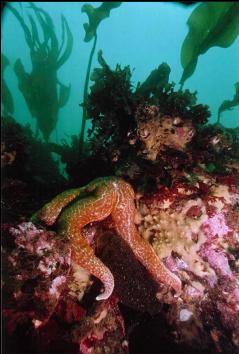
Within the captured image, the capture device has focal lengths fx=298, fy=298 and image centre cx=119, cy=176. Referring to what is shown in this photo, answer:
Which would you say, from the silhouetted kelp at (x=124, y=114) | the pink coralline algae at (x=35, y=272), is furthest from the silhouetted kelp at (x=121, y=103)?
the pink coralline algae at (x=35, y=272)

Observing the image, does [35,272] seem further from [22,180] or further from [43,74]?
[43,74]

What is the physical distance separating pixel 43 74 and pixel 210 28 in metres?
3.99

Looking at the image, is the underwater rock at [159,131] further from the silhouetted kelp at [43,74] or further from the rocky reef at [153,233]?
the silhouetted kelp at [43,74]

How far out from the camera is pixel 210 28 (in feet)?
18.7

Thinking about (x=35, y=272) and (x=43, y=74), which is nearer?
(x=35, y=272)

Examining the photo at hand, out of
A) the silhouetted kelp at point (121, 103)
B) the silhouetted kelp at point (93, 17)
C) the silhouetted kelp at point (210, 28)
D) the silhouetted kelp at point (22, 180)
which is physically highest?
the silhouetted kelp at point (93, 17)

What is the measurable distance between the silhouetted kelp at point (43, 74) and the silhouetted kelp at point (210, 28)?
10.7 ft

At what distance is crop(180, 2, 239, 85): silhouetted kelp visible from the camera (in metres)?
5.43

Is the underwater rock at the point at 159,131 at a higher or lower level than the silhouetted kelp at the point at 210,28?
lower

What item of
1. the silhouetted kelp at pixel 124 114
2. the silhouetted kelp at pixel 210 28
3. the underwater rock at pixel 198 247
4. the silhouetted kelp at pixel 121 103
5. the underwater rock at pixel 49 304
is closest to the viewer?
the underwater rock at pixel 49 304

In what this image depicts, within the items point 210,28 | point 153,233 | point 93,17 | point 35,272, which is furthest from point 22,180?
point 210,28

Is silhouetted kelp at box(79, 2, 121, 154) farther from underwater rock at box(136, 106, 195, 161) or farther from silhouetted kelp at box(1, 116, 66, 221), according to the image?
underwater rock at box(136, 106, 195, 161)

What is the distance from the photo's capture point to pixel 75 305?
Answer: 3.89 metres

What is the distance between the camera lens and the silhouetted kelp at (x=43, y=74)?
7336mm
